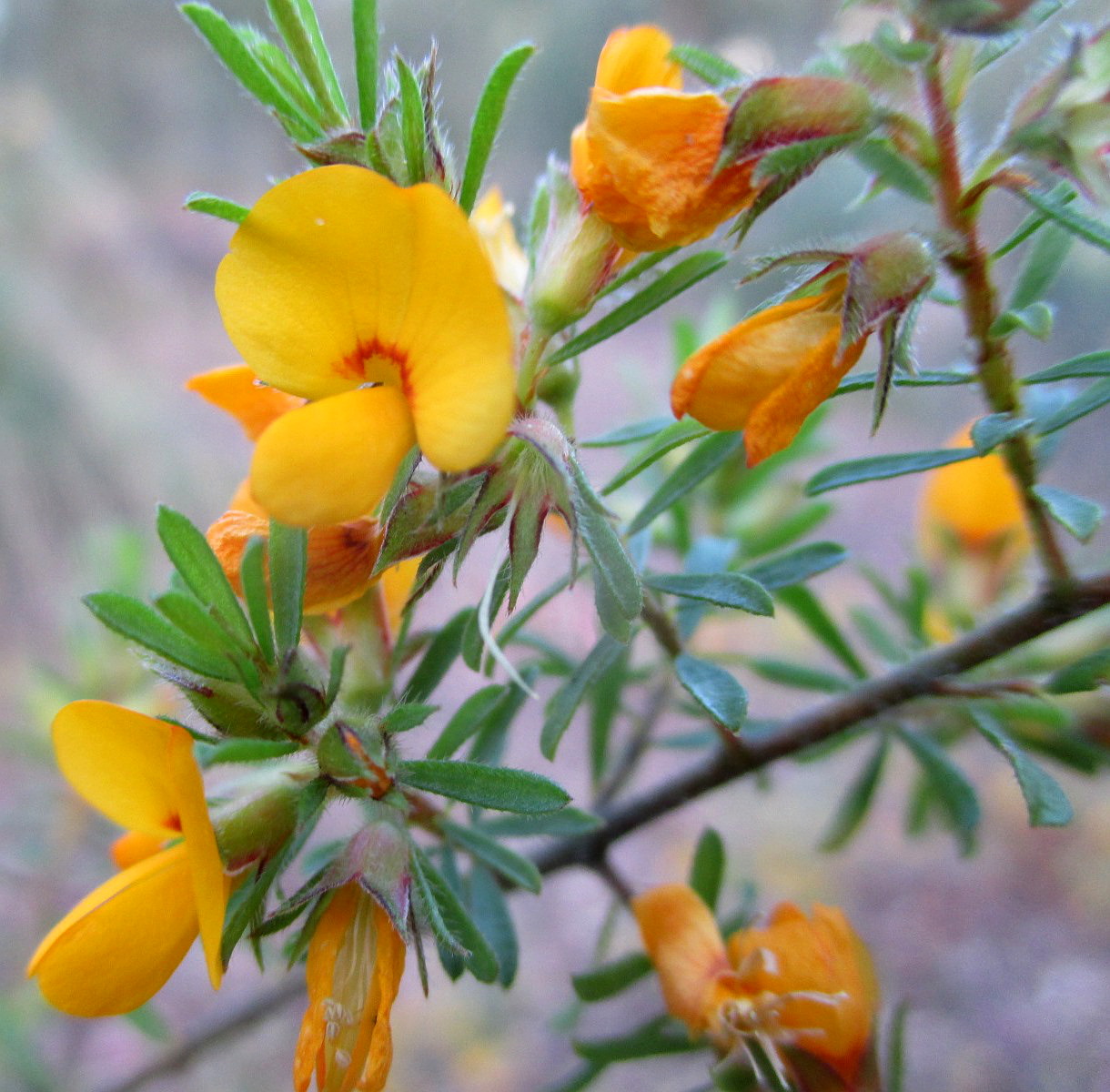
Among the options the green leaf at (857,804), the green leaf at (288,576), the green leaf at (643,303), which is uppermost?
the green leaf at (643,303)

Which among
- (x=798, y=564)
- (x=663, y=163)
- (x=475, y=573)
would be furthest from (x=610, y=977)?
(x=475, y=573)

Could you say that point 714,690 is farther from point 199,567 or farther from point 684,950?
point 199,567

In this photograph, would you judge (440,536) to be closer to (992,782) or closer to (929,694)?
(929,694)

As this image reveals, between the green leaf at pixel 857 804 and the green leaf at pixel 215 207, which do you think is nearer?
the green leaf at pixel 215 207

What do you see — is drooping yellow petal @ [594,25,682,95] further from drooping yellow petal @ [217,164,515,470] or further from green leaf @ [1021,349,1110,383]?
green leaf @ [1021,349,1110,383]

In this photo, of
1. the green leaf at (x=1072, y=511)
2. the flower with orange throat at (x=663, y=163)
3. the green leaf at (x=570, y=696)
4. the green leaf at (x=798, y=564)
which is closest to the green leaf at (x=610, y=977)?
the green leaf at (x=570, y=696)

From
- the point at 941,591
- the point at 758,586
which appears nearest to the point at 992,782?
the point at 941,591

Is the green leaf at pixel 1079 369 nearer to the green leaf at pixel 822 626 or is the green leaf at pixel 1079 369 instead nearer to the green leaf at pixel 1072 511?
the green leaf at pixel 1072 511

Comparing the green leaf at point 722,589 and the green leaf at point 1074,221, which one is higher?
the green leaf at point 1074,221
